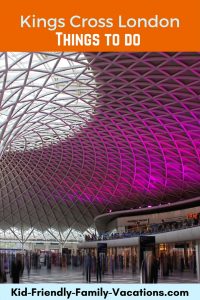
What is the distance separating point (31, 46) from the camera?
380 inches

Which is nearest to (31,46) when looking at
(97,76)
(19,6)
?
(19,6)

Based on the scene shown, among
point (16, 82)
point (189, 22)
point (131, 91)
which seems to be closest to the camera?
point (189, 22)

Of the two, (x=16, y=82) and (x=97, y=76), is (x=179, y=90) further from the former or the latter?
(x=16, y=82)

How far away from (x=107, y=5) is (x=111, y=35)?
27.1 inches

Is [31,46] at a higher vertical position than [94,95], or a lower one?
lower

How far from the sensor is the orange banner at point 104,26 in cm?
934

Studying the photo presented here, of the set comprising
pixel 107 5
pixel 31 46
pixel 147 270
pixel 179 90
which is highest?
pixel 179 90

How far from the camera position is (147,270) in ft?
65.3

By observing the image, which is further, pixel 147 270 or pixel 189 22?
pixel 147 270

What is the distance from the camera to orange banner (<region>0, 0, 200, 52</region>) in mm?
9336

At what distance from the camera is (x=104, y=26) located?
9383 mm

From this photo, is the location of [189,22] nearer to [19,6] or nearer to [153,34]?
[153,34]

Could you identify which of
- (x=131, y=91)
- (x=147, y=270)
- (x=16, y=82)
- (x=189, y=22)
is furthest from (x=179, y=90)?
(x=189, y=22)
